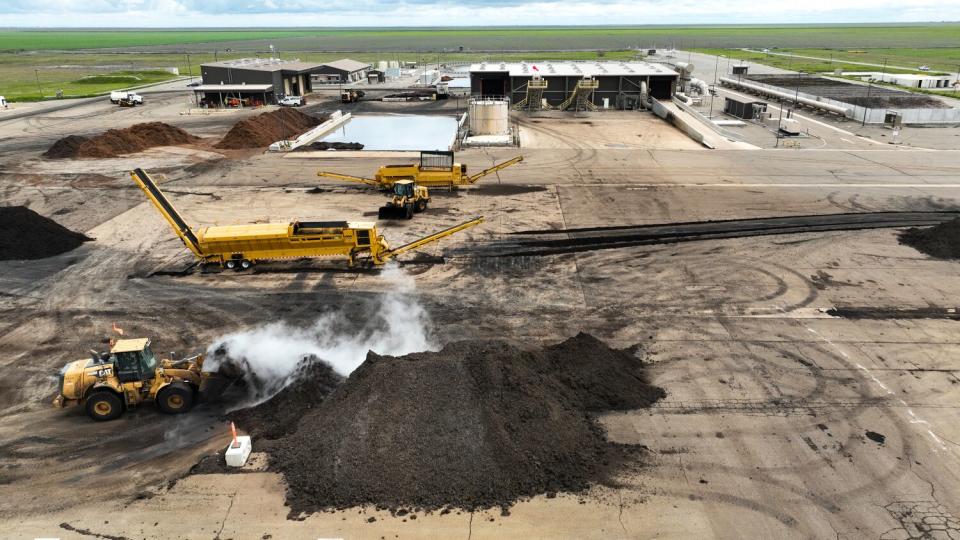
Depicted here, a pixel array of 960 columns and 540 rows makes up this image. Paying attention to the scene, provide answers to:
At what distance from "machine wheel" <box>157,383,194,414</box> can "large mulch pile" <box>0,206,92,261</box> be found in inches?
643

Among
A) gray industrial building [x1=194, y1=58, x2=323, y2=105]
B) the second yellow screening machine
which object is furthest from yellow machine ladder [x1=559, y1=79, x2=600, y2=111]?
the second yellow screening machine

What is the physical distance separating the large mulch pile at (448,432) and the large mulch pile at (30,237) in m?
18.3

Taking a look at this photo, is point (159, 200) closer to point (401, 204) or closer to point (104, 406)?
point (104, 406)

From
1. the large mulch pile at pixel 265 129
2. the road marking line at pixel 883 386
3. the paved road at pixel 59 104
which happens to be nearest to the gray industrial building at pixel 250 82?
the paved road at pixel 59 104

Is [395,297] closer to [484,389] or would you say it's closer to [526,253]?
[526,253]

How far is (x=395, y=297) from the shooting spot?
22406mm

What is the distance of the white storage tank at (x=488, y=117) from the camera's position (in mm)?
53125

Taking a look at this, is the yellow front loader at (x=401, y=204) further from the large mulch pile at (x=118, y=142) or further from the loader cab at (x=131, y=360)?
the large mulch pile at (x=118, y=142)

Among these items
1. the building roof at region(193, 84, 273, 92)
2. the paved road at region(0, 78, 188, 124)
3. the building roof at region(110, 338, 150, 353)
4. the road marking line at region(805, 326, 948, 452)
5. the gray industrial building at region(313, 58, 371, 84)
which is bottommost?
the road marking line at region(805, 326, 948, 452)

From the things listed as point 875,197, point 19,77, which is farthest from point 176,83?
point 875,197

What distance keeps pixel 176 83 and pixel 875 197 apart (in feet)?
342

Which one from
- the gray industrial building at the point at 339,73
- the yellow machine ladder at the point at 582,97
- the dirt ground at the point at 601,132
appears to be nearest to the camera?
the dirt ground at the point at 601,132

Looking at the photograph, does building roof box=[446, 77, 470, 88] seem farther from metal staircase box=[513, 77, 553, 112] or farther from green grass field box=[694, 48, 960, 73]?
green grass field box=[694, 48, 960, 73]

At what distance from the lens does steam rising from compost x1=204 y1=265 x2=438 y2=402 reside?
16188 millimetres
